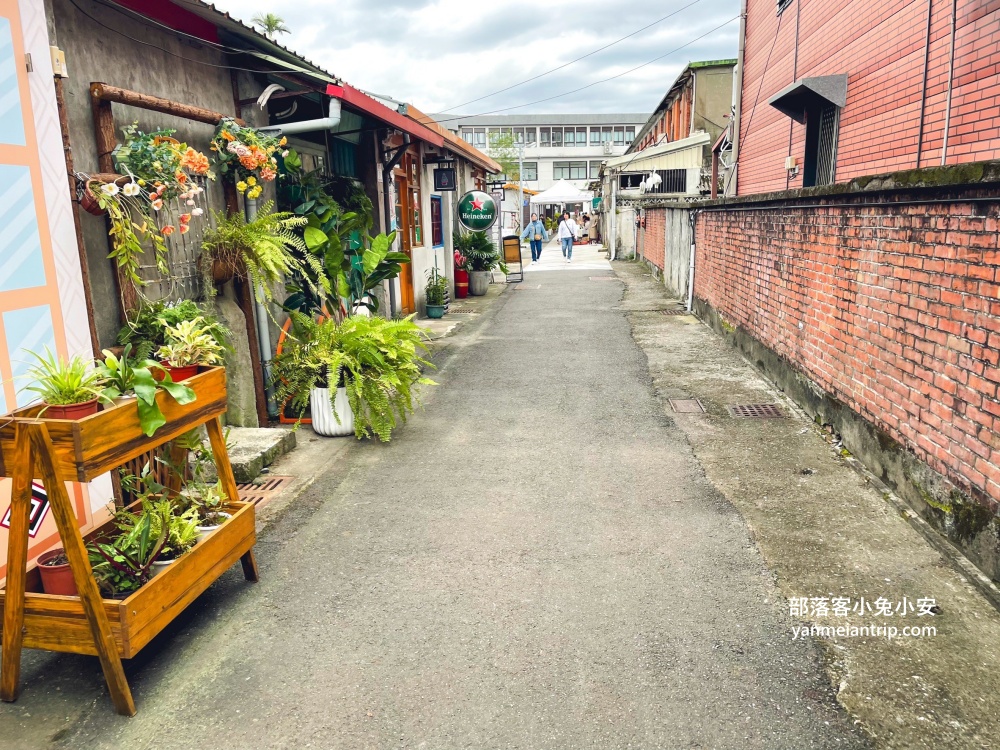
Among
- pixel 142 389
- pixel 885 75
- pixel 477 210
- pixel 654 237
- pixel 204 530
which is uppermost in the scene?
pixel 885 75

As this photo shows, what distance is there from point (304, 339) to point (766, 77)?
34.0 ft

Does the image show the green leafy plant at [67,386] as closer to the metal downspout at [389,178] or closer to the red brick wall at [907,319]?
the red brick wall at [907,319]

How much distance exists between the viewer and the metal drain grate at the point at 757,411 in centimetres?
675

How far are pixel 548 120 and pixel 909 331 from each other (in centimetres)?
7846

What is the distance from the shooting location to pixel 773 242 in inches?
317

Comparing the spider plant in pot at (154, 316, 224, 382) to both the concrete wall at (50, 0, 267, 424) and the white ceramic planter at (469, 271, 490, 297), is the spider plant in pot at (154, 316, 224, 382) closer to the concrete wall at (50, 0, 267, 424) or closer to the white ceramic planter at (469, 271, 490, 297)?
the concrete wall at (50, 0, 267, 424)

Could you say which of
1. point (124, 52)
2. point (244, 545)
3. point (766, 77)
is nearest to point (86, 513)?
point (244, 545)

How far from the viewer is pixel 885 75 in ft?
26.8

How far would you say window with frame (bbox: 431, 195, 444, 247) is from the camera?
50.6 ft

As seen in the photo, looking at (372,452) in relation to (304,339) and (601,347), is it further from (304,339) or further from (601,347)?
(601,347)

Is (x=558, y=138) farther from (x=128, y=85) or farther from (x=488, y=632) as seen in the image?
(x=488, y=632)

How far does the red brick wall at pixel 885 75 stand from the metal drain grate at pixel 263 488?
21.4 feet

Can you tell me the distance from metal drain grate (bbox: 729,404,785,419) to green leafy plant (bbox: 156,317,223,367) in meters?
4.82

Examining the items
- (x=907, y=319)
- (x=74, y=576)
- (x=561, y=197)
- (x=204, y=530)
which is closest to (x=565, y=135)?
(x=561, y=197)
